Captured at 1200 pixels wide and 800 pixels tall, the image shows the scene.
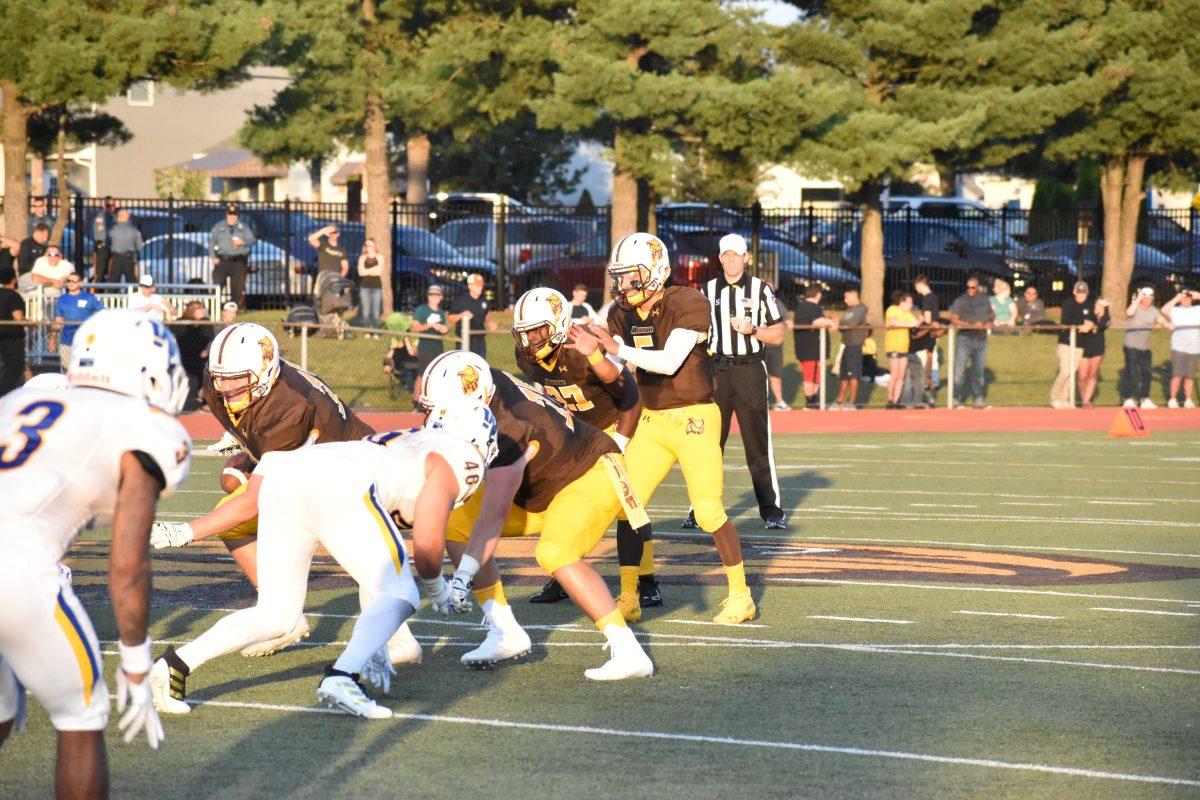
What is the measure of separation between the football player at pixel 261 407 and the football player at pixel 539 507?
1.44ft

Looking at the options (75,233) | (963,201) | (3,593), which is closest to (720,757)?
(3,593)

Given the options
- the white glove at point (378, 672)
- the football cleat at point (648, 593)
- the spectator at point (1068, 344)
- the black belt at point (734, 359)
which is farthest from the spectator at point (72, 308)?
the spectator at point (1068, 344)

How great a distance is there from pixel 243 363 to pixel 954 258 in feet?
83.5

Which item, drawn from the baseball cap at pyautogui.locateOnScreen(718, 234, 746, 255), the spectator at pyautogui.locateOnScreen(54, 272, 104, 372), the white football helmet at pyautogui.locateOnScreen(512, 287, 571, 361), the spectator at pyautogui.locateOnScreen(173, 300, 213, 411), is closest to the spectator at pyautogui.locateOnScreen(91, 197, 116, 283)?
the spectator at pyautogui.locateOnScreen(54, 272, 104, 372)

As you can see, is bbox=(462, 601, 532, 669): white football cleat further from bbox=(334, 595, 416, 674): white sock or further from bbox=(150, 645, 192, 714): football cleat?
bbox=(150, 645, 192, 714): football cleat

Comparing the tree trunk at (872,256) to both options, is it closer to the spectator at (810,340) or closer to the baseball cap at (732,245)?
the spectator at (810,340)

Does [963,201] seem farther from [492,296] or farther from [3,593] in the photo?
[3,593]

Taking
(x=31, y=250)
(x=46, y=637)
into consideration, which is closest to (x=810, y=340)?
(x=31, y=250)

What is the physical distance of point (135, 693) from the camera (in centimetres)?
443

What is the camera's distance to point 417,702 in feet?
21.6

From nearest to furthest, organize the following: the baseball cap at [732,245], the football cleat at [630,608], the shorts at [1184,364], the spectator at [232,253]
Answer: the football cleat at [630,608], the baseball cap at [732,245], the shorts at [1184,364], the spectator at [232,253]

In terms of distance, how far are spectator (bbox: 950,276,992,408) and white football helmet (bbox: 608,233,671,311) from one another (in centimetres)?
1342

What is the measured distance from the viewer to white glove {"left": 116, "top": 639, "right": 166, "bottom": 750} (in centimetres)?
441

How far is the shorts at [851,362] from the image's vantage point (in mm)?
21922
